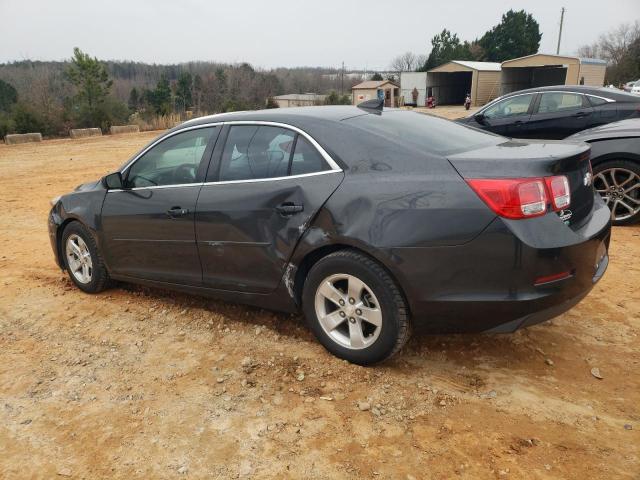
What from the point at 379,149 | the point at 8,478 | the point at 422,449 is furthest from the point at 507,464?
the point at 8,478

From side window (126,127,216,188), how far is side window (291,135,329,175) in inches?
33.1

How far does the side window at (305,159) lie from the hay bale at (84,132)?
961 inches

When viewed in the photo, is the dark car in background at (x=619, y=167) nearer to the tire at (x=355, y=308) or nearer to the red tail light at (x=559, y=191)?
the red tail light at (x=559, y=191)

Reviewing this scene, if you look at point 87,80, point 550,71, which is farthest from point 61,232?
point 550,71

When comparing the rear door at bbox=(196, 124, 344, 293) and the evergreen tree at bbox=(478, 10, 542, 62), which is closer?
the rear door at bbox=(196, 124, 344, 293)

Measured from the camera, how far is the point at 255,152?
11.8 ft

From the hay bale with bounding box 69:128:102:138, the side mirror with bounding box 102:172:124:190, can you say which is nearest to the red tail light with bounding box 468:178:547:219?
the side mirror with bounding box 102:172:124:190

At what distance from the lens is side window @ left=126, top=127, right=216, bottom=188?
12.8 feet

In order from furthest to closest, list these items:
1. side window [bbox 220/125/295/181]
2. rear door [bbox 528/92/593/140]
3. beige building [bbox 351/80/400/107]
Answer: beige building [bbox 351/80/400/107] → rear door [bbox 528/92/593/140] → side window [bbox 220/125/295/181]

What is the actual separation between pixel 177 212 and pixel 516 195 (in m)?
2.40

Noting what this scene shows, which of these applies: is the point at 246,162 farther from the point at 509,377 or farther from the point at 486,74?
the point at 486,74

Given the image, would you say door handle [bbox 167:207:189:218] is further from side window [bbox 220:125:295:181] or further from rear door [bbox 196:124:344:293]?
side window [bbox 220:125:295:181]

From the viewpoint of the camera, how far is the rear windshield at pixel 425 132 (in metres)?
3.17

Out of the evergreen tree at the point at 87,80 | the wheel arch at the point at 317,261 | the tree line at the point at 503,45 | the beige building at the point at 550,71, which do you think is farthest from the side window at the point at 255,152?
the tree line at the point at 503,45
